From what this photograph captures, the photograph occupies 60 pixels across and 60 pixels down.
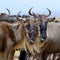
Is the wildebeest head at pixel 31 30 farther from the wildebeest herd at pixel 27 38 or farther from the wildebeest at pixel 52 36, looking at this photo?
the wildebeest at pixel 52 36

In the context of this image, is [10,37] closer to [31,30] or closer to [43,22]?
[31,30]

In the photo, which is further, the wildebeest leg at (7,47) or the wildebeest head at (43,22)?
the wildebeest head at (43,22)

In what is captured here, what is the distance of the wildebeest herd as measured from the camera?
19.5 ft

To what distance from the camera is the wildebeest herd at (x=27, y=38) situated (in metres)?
5.93

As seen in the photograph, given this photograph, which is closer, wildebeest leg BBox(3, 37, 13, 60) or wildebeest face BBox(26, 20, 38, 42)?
wildebeest leg BBox(3, 37, 13, 60)

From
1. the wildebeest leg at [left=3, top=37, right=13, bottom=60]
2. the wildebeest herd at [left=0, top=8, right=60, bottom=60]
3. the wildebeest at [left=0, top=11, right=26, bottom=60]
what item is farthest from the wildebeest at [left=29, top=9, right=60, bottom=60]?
the wildebeest leg at [left=3, top=37, right=13, bottom=60]

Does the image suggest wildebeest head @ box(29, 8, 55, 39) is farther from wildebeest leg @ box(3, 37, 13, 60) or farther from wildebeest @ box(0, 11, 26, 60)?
wildebeest leg @ box(3, 37, 13, 60)

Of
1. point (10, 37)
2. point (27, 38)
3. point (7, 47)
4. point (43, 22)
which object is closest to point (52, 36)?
point (43, 22)

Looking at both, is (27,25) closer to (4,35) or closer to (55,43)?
(4,35)

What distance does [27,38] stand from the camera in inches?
249

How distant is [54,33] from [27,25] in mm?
1529

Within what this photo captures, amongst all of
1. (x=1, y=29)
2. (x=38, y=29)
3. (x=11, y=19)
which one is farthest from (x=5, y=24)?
(x=11, y=19)

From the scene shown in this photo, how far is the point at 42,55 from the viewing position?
293 inches

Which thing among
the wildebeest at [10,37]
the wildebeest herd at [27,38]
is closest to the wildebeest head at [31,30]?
the wildebeest herd at [27,38]
